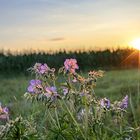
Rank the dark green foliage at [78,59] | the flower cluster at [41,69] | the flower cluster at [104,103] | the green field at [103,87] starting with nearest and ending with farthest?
1. the flower cluster at [104,103]
2. the flower cluster at [41,69]
3. the green field at [103,87]
4. the dark green foliage at [78,59]

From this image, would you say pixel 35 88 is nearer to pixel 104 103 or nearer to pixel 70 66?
pixel 70 66

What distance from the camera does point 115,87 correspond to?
10.9 metres

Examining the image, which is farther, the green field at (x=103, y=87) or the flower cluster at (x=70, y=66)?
the green field at (x=103, y=87)

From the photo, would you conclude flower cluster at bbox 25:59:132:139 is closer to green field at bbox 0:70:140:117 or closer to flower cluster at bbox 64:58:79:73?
flower cluster at bbox 64:58:79:73

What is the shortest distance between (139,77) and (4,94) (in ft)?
10.3

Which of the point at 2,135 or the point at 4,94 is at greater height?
the point at 2,135

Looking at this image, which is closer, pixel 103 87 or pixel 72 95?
pixel 72 95

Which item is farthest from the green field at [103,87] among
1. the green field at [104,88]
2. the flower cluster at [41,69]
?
the flower cluster at [41,69]

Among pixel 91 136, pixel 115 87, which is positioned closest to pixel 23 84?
pixel 115 87

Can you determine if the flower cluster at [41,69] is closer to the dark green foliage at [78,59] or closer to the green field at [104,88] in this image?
the green field at [104,88]

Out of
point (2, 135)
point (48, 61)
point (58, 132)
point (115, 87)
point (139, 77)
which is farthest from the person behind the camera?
point (48, 61)

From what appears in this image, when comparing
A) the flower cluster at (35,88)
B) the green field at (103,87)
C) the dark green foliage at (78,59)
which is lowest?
the green field at (103,87)

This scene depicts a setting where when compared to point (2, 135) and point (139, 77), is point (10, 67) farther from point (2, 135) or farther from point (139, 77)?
point (2, 135)

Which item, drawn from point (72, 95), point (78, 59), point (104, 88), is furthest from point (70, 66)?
point (78, 59)
